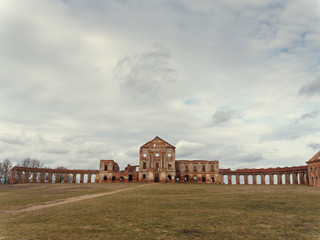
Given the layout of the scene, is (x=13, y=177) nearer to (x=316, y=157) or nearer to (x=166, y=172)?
(x=166, y=172)

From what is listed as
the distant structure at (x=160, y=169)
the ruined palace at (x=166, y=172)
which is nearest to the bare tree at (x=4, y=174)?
the ruined palace at (x=166, y=172)

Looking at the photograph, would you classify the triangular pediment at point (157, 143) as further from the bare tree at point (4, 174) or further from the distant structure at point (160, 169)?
the bare tree at point (4, 174)

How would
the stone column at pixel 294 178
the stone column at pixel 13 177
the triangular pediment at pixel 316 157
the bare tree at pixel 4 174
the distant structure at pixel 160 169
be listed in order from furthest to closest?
the bare tree at pixel 4 174, the distant structure at pixel 160 169, the stone column at pixel 294 178, the stone column at pixel 13 177, the triangular pediment at pixel 316 157

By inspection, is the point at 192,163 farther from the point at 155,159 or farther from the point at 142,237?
the point at 142,237

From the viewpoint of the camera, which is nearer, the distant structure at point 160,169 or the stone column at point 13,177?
the stone column at point 13,177

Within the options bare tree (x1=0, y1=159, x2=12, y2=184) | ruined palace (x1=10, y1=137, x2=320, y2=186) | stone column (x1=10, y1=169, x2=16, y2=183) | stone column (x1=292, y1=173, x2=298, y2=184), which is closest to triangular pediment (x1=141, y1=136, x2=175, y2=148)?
ruined palace (x1=10, y1=137, x2=320, y2=186)

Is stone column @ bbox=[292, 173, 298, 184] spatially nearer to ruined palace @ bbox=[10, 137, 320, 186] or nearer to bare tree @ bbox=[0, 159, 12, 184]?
ruined palace @ bbox=[10, 137, 320, 186]

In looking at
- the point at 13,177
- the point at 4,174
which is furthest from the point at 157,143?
the point at 4,174

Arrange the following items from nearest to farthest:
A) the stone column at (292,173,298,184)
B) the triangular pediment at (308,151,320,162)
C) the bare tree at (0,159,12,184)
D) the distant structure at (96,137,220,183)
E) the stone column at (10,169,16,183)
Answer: the triangular pediment at (308,151,320,162) → the stone column at (10,169,16,183) → the stone column at (292,173,298,184) → the distant structure at (96,137,220,183) → the bare tree at (0,159,12,184)

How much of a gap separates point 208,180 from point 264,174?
50.0 ft

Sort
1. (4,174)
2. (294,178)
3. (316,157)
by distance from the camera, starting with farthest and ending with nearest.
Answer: (4,174) < (294,178) < (316,157)

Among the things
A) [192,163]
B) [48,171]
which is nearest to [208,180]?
[192,163]

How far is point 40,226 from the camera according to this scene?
10.1m

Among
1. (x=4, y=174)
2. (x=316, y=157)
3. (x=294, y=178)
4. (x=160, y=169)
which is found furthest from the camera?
(x=4, y=174)
